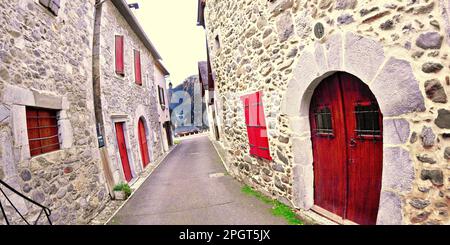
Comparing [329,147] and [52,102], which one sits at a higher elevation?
[52,102]

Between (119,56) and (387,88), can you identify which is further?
(119,56)

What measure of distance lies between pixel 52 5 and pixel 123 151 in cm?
460

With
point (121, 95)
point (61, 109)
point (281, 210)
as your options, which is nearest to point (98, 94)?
point (121, 95)

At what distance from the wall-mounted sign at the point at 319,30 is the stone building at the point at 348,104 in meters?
0.02

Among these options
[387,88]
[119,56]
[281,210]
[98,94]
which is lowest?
[281,210]

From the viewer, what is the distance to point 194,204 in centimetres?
450

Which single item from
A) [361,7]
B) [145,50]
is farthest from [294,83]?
[145,50]

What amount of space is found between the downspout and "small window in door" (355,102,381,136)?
5.48 meters

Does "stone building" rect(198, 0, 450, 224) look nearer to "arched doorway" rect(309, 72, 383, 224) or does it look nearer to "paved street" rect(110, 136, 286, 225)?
"arched doorway" rect(309, 72, 383, 224)

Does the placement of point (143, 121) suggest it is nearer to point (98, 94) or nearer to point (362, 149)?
point (98, 94)

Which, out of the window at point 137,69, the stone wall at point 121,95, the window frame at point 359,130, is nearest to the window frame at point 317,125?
the window frame at point 359,130

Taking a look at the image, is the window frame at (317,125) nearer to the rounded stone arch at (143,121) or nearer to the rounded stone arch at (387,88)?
the rounded stone arch at (387,88)

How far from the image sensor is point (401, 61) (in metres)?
1.94

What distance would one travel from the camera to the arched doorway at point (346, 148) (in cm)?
250
